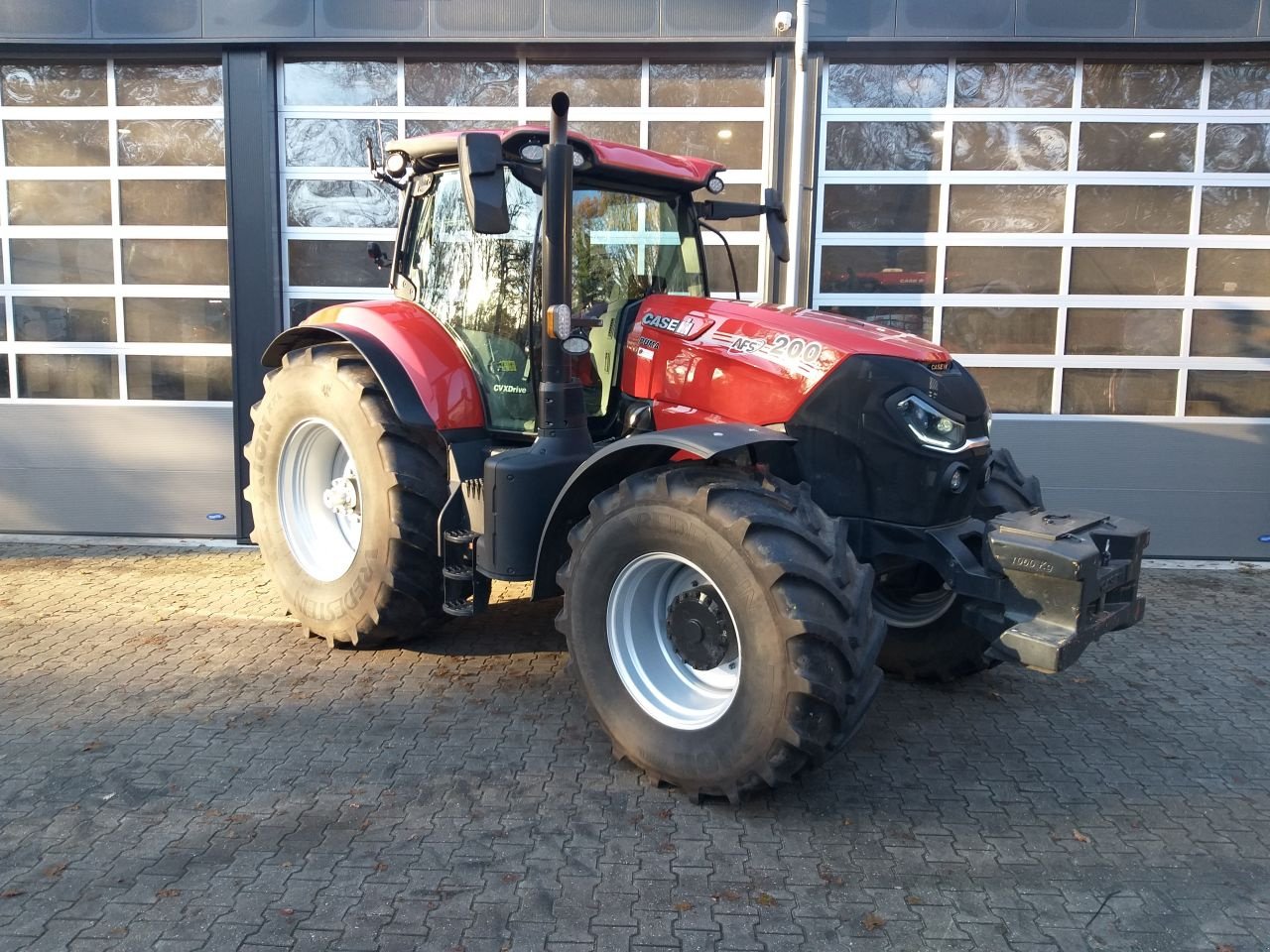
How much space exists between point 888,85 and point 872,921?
626 centimetres

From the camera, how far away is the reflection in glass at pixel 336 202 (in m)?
7.46

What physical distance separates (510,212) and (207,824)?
9.15ft

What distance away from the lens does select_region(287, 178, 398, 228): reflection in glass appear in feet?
24.5

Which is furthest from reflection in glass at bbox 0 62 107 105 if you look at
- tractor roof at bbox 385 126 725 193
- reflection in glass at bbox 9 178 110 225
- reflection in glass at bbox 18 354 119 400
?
tractor roof at bbox 385 126 725 193

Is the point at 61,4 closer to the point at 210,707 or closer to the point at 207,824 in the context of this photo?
the point at 210,707

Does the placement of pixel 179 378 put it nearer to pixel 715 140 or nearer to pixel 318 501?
pixel 318 501

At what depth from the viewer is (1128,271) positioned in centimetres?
733

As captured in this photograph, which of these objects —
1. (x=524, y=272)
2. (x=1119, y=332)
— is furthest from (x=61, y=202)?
(x=1119, y=332)

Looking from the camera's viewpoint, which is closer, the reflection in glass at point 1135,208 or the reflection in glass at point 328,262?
the reflection in glass at point 1135,208

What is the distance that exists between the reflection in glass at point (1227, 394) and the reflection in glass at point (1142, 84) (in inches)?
79.9

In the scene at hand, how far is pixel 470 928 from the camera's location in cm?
271

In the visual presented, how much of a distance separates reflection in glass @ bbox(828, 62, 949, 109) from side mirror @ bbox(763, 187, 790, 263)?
8.68 feet

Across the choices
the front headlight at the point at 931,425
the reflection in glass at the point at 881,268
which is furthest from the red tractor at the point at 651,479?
the reflection in glass at the point at 881,268

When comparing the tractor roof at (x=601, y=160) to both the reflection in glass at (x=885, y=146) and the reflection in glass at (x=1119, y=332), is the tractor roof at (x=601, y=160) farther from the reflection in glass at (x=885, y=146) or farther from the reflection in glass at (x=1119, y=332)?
the reflection in glass at (x=1119, y=332)
